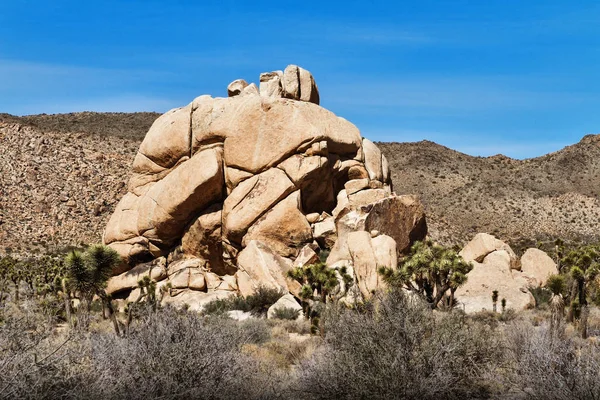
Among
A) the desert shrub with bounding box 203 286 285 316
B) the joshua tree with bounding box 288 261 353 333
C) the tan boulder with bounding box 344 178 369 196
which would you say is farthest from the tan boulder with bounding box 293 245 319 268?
the tan boulder with bounding box 344 178 369 196

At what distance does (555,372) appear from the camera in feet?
32.9

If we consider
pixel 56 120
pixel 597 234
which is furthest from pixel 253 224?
pixel 56 120

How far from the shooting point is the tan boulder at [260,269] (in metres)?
25.3

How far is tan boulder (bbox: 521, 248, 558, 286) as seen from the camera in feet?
107

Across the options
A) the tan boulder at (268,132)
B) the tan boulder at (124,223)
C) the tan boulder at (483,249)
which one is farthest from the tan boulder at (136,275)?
the tan boulder at (483,249)

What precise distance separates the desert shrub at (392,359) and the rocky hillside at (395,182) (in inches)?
1637

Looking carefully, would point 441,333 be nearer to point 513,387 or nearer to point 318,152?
point 513,387

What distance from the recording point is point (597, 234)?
6131 centimetres

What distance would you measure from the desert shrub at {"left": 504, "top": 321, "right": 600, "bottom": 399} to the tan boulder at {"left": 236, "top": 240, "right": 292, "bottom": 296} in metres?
14.5

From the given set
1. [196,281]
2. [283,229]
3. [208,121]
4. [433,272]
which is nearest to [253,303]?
[283,229]

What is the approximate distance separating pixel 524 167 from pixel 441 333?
74.5 m

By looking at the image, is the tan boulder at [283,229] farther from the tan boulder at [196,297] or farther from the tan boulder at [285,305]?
the tan boulder at [285,305]

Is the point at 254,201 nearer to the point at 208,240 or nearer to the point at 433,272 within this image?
the point at 208,240

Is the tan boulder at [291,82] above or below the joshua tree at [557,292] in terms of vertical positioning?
above
